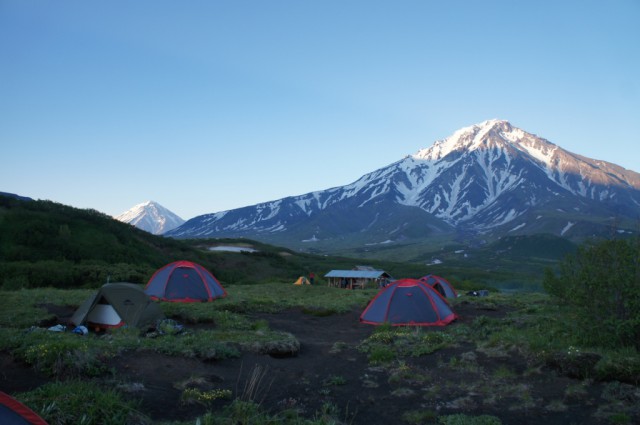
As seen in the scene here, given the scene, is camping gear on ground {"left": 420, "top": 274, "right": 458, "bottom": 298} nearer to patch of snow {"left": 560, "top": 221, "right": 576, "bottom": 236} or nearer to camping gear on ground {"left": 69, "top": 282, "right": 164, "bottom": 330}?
camping gear on ground {"left": 69, "top": 282, "right": 164, "bottom": 330}

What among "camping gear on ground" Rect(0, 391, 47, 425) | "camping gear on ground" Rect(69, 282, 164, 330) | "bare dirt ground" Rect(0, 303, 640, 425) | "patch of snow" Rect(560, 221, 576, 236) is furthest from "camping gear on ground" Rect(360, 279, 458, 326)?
"patch of snow" Rect(560, 221, 576, 236)

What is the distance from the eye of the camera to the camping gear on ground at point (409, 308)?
16.3 meters

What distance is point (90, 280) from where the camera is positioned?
1135 inches

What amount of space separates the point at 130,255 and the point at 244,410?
3700 centimetres

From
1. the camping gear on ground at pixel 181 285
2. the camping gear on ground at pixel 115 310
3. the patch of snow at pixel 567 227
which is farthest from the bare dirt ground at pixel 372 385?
the patch of snow at pixel 567 227

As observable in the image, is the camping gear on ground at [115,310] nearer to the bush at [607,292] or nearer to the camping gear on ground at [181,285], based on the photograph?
the camping gear on ground at [181,285]

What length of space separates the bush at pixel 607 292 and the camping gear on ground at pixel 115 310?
11573 mm

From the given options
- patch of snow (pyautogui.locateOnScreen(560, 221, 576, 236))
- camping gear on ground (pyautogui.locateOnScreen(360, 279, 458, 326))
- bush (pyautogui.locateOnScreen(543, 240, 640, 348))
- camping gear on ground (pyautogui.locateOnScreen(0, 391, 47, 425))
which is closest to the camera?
camping gear on ground (pyautogui.locateOnScreen(0, 391, 47, 425))

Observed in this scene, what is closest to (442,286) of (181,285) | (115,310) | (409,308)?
(409,308)

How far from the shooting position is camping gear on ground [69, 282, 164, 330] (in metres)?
13.5

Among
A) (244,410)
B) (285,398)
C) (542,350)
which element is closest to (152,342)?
(285,398)

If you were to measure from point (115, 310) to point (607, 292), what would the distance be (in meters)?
13.2

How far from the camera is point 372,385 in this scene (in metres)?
9.00

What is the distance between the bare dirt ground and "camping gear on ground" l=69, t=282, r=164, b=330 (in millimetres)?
4246
